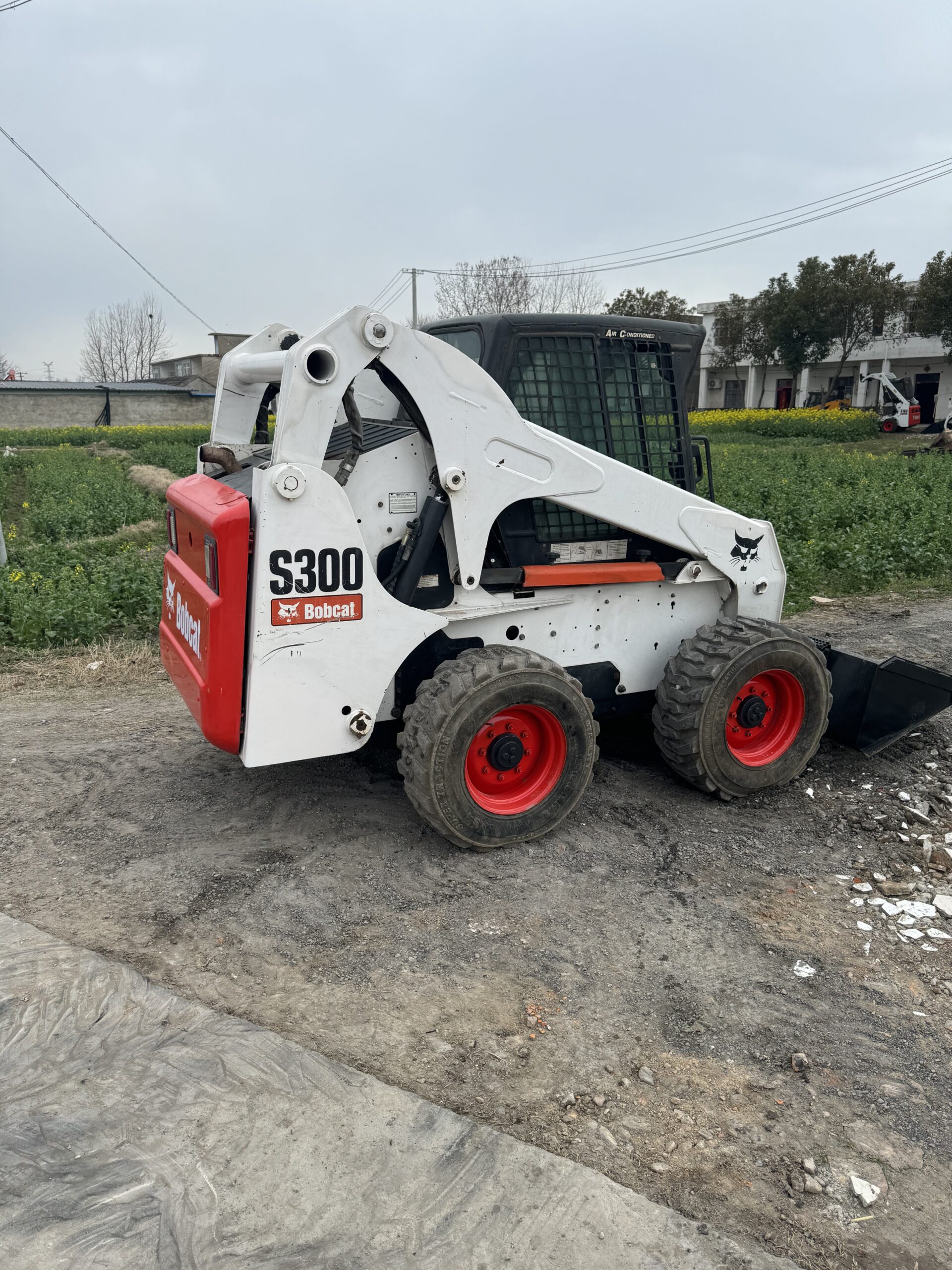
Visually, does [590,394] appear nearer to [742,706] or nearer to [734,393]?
[742,706]

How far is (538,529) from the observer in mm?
4820

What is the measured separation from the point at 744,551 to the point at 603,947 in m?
2.36

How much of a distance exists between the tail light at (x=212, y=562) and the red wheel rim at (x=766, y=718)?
8.94ft

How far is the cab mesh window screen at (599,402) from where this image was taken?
186 inches

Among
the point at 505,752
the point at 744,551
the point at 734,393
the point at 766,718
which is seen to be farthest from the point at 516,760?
the point at 734,393

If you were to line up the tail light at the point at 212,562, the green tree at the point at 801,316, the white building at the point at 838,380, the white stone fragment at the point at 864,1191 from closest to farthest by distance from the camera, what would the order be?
the white stone fragment at the point at 864,1191 → the tail light at the point at 212,562 → the green tree at the point at 801,316 → the white building at the point at 838,380

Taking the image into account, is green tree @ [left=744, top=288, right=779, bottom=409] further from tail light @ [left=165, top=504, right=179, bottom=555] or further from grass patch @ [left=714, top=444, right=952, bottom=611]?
tail light @ [left=165, top=504, right=179, bottom=555]

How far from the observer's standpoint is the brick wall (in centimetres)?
4888

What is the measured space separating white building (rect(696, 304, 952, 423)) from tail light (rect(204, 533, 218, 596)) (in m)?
40.6

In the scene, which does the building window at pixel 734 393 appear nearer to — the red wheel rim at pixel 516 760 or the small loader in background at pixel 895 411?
the small loader in background at pixel 895 411

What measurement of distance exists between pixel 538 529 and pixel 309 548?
1300mm

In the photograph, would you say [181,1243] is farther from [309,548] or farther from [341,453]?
[341,453]

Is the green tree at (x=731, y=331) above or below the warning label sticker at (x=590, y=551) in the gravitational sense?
above

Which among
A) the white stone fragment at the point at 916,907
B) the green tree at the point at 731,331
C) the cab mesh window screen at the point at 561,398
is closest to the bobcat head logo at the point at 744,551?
the cab mesh window screen at the point at 561,398
